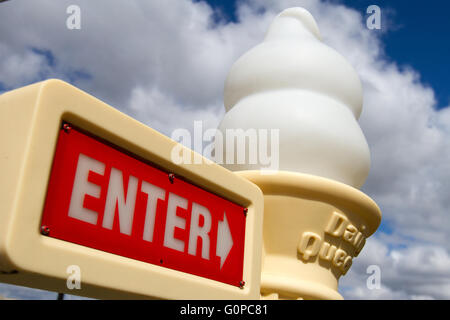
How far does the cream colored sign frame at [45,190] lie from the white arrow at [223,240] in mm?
228

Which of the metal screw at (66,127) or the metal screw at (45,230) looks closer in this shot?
the metal screw at (45,230)

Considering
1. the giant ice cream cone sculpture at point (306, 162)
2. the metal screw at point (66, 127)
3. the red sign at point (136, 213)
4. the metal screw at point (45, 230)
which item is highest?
the giant ice cream cone sculpture at point (306, 162)

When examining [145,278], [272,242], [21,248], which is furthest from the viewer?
[272,242]

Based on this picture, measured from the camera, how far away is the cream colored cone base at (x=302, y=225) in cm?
237

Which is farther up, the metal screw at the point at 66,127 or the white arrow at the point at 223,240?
the metal screw at the point at 66,127

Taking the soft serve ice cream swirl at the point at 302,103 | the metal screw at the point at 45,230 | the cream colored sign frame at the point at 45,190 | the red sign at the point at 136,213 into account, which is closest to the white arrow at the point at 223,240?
the red sign at the point at 136,213

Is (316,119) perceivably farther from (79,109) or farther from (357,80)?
(79,109)

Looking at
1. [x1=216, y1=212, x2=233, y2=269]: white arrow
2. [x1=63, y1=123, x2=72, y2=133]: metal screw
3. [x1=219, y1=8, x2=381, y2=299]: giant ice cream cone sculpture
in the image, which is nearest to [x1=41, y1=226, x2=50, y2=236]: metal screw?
[x1=63, y1=123, x2=72, y2=133]: metal screw

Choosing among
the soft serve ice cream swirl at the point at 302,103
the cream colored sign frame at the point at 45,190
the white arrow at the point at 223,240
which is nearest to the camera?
the cream colored sign frame at the point at 45,190

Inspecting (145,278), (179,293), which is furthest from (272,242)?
(145,278)

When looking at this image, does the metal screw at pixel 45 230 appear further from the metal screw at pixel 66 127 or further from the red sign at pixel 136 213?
the metal screw at pixel 66 127

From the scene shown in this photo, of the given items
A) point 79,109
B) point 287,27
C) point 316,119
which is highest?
point 287,27

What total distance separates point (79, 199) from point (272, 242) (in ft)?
4.25

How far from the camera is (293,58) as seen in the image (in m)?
2.82
